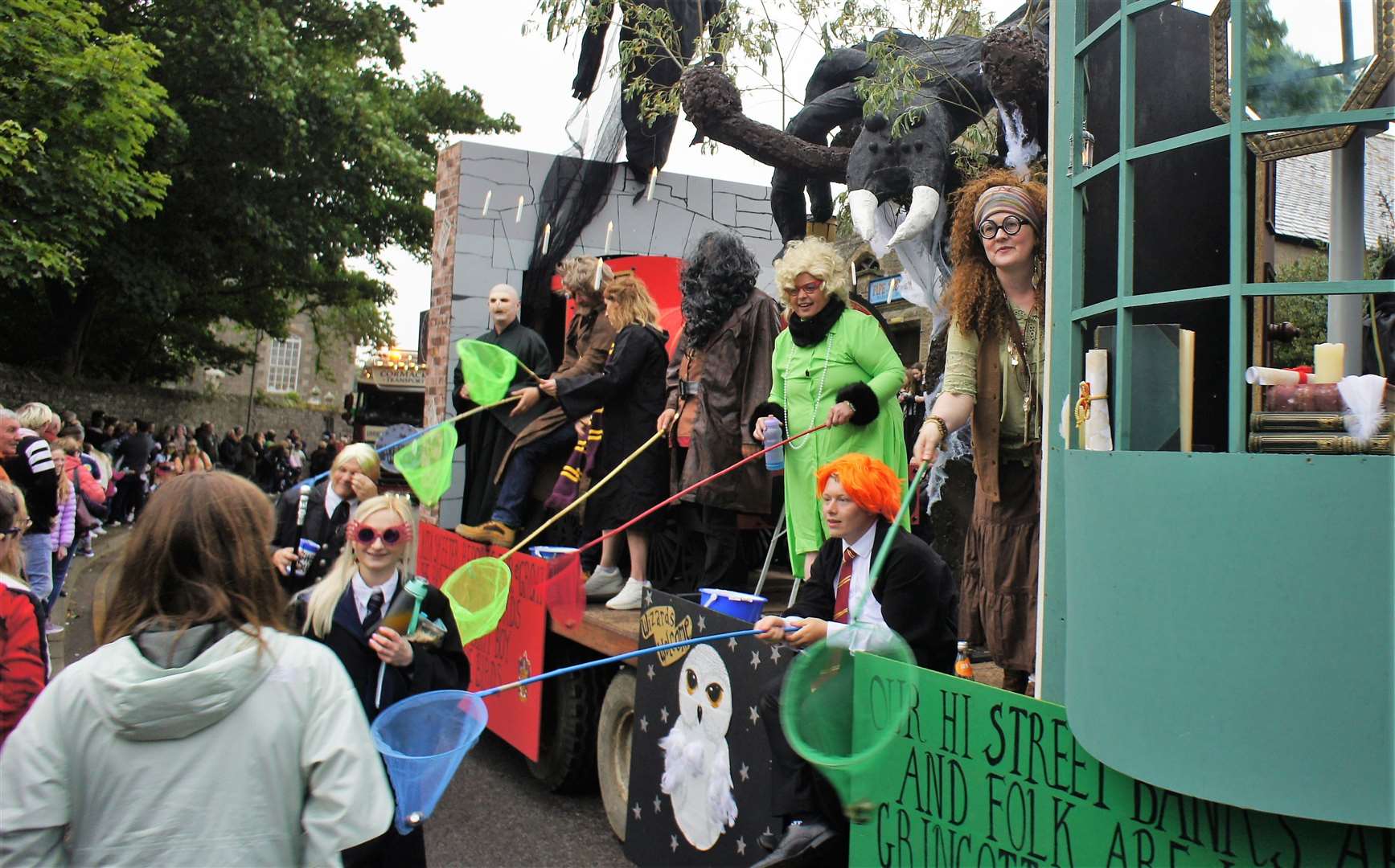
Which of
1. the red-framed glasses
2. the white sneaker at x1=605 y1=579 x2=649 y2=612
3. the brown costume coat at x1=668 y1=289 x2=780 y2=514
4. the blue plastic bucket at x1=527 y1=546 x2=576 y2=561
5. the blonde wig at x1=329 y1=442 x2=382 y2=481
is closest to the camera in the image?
the red-framed glasses

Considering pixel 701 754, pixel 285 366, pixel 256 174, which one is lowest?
pixel 701 754

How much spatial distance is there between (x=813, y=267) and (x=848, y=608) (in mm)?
1637

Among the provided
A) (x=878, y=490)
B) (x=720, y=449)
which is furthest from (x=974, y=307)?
(x=720, y=449)

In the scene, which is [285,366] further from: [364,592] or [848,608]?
[848,608]

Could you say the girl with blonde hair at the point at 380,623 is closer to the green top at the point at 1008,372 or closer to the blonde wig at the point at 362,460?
the blonde wig at the point at 362,460

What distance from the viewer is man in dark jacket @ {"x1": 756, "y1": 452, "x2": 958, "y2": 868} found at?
318cm

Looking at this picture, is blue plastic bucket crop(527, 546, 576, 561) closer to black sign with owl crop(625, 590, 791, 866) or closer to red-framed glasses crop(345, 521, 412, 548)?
black sign with owl crop(625, 590, 791, 866)

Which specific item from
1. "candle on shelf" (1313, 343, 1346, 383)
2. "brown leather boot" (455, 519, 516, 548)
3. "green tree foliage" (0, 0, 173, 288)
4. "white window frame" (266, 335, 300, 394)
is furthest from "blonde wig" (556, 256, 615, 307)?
"white window frame" (266, 335, 300, 394)

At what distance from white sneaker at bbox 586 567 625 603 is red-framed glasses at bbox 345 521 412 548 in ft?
7.71

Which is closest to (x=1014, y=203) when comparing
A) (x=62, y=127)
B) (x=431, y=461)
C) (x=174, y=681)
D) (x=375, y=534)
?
(x=375, y=534)

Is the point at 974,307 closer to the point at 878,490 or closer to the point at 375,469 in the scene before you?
the point at 878,490

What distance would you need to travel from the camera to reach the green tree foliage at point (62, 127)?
12.5 metres

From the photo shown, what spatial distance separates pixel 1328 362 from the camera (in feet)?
7.03

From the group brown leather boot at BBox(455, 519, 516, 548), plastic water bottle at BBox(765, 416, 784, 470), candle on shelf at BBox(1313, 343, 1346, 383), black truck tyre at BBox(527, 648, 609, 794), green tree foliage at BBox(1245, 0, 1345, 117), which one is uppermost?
green tree foliage at BBox(1245, 0, 1345, 117)
